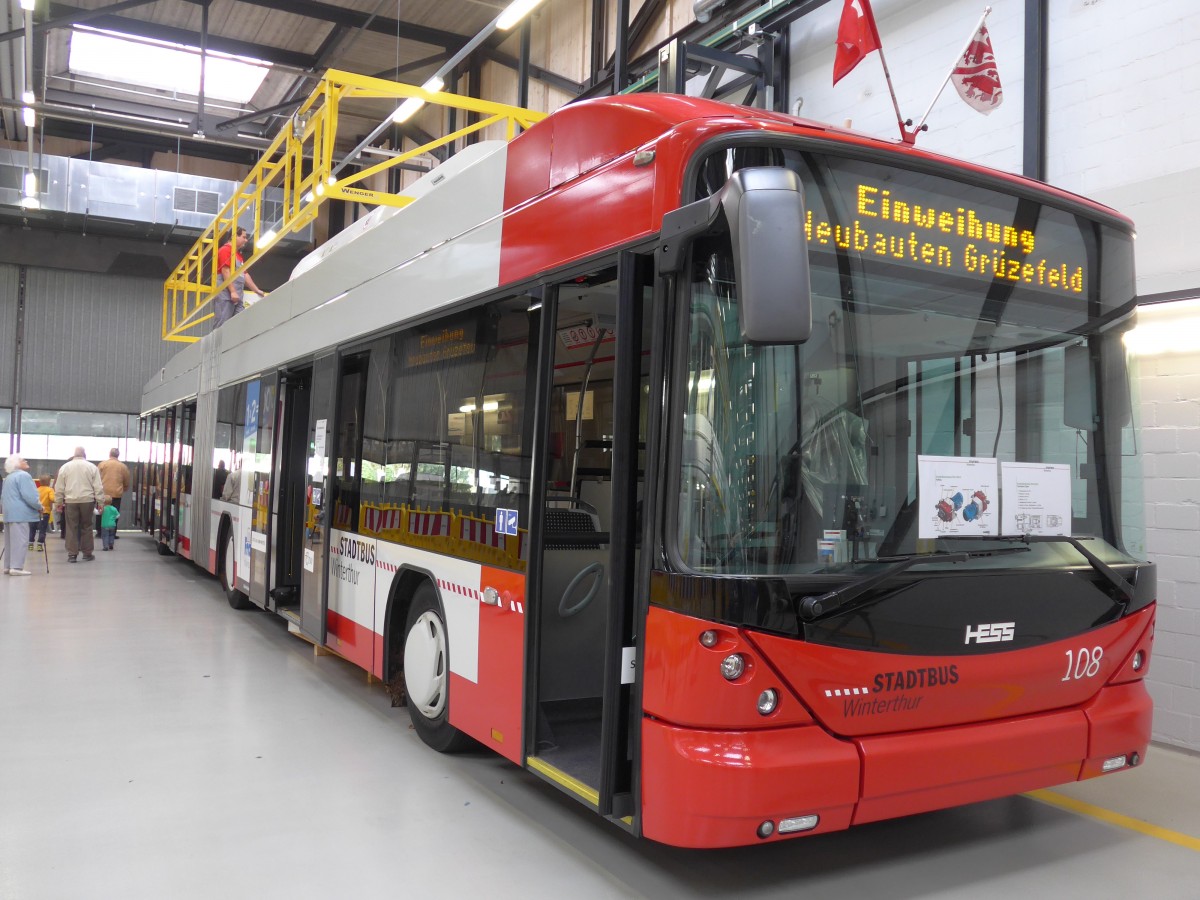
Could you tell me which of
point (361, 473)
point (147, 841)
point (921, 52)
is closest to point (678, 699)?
point (147, 841)

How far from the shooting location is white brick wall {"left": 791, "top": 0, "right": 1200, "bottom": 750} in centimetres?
560

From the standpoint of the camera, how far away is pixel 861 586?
3.17 metres

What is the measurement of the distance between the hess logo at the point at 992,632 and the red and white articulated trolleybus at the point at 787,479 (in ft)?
0.04

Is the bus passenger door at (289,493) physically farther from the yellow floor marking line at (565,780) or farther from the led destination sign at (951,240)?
the led destination sign at (951,240)

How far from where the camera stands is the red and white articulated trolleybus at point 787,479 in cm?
313

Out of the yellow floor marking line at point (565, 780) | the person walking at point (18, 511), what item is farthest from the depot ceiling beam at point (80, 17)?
the yellow floor marking line at point (565, 780)

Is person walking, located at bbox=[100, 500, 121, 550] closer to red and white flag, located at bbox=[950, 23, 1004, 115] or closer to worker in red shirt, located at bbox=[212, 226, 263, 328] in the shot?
worker in red shirt, located at bbox=[212, 226, 263, 328]

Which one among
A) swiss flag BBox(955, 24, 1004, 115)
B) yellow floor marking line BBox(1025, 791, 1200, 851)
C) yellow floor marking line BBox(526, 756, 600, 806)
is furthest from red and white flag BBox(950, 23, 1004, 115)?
yellow floor marking line BBox(526, 756, 600, 806)

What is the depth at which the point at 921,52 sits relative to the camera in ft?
24.3

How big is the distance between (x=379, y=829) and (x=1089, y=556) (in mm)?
3027

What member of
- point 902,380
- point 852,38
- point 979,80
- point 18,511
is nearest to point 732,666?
point 902,380

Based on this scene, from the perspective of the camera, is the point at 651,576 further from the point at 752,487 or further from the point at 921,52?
the point at 921,52

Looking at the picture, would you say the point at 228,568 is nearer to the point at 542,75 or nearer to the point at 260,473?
the point at 260,473

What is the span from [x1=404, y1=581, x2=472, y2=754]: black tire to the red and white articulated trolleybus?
8.3 inches
